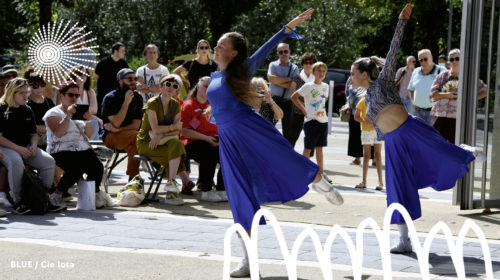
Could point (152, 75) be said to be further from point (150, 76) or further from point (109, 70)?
point (109, 70)

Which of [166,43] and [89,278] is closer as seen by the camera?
[89,278]

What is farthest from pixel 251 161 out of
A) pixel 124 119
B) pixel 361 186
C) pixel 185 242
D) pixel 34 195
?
pixel 361 186

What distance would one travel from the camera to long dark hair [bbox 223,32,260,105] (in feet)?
18.7

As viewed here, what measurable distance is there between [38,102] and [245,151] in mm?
5056

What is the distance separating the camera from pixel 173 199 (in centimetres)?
924

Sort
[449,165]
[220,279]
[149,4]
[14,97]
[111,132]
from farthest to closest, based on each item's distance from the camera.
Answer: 1. [149,4]
2. [111,132]
3. [14,97]
4. [449,165]
5. [220,279]

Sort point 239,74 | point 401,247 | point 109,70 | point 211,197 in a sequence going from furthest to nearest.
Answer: point 109,70 → point 211,197 → point 401,247 → point 239,74

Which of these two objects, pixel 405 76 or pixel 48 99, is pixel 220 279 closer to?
pixel 48 99

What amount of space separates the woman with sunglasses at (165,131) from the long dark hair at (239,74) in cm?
380

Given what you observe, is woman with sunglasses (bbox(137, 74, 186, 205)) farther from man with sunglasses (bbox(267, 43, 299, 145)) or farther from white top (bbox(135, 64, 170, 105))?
man with sunglasses (bbox(267, 43, 299, 145))

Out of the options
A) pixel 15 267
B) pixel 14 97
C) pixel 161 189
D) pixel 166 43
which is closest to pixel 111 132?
pixel 161 189

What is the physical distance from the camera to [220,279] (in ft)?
18.0

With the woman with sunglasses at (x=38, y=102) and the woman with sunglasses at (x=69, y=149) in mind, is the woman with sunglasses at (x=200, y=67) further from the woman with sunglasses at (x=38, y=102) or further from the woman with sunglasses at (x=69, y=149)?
the woman with sunglasses at (x=69, y=149)

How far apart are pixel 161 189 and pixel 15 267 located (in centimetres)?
480
